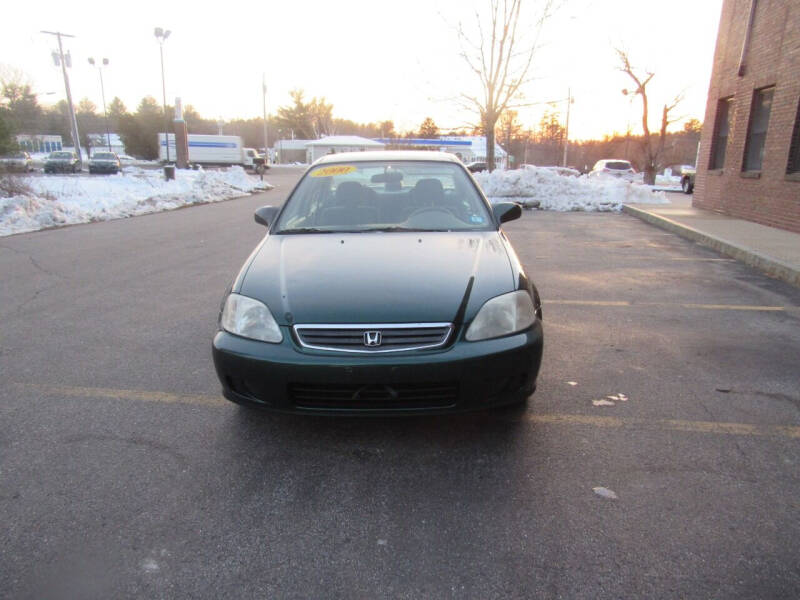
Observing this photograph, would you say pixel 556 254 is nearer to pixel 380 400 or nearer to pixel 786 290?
pixel 786 290

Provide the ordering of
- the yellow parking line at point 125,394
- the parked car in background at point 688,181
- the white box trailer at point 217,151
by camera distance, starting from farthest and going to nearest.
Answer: the white box trailer at point 217,151, the parked car in background at point 688,181, the yellow parking line at point 125,394

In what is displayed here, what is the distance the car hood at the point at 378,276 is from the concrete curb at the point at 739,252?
17.0 feet

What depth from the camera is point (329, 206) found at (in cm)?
423

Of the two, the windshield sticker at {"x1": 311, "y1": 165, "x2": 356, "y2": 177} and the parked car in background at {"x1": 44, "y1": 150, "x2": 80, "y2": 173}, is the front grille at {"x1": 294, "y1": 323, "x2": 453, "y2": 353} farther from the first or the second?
the parked car in background at {"x1": 44, "y1": 150, "x2": 80, "y2": 173}

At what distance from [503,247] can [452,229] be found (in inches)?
19.1

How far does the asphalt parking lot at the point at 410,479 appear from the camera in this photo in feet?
6.80

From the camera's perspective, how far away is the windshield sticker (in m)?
4.55

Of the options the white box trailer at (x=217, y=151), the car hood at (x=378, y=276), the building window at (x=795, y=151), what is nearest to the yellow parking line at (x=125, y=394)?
the car hood at (x=378, y=276)

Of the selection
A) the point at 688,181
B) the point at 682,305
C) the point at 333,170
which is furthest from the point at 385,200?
the point at 688,181

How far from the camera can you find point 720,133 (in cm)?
1428

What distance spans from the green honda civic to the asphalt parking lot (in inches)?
14.2

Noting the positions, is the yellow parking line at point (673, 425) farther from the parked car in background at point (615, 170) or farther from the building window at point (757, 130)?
the parked car in background at point (615, 170)

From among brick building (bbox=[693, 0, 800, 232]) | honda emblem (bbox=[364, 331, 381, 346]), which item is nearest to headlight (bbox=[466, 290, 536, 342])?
honda emblem (bbox=[364, 331, 381, 346])

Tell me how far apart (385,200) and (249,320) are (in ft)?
5.66
